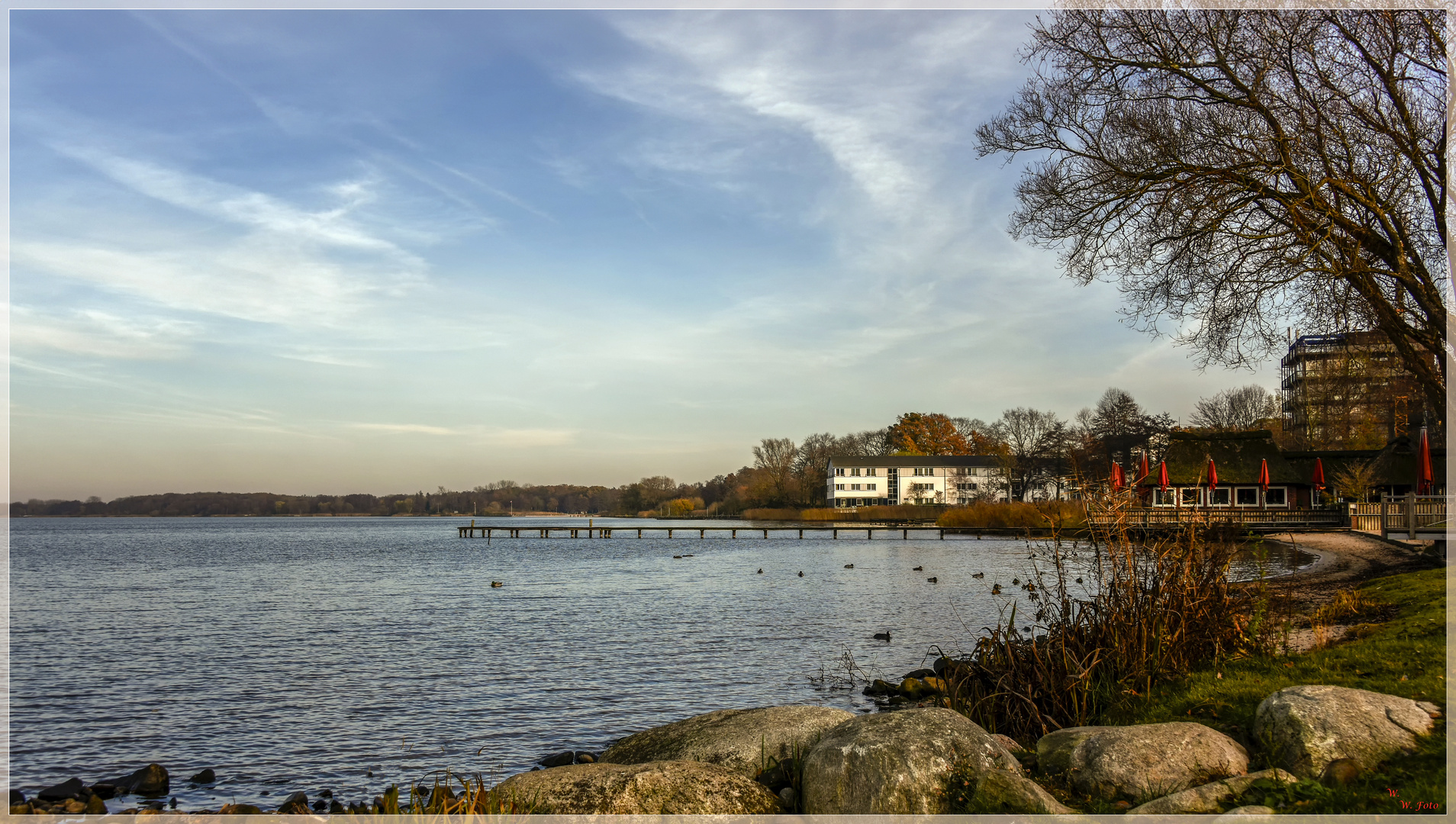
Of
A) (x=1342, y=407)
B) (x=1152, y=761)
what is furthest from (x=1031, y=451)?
(x=1152, y=761)

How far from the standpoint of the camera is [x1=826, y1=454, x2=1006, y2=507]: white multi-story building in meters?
118

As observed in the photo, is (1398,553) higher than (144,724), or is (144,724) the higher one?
(1398,553)

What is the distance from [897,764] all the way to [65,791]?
32.2 feet

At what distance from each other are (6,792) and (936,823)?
1100 centimetres

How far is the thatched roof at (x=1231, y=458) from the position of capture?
195 feet

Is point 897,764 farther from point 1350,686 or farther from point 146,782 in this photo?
point 146,782

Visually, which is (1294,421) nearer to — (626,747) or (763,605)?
(763,605)

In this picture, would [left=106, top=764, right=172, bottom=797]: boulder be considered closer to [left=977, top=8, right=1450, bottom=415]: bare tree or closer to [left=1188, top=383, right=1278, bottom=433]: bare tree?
[left=977, top=8, right=1450, bottom=415]: bare tree

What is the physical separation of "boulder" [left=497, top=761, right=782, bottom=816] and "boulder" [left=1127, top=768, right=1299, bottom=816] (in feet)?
8.67

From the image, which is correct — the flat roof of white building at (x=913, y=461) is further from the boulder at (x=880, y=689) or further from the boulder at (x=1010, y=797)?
the boulder at (x=1010, y=797)

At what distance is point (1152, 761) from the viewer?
6.51 metres

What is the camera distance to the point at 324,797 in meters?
10.1

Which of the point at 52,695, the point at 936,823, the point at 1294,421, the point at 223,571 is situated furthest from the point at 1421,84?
the point at 1294,421

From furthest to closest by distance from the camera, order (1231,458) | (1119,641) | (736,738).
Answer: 1. (1231,458)
2. (1119,641)
3. (736,738)
